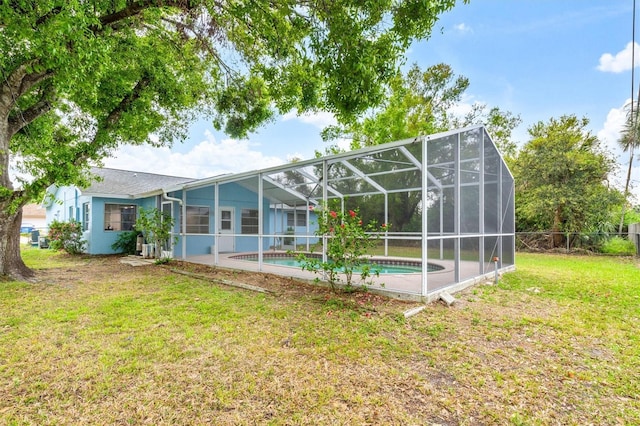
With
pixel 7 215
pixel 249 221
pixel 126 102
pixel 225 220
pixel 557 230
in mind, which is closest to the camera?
pixel 7 215

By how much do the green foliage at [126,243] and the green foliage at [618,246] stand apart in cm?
1939

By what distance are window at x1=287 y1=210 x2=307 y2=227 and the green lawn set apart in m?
8.29

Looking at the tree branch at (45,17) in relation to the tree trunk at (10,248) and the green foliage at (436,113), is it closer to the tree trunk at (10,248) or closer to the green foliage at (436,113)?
the tree trunk at (10,248)

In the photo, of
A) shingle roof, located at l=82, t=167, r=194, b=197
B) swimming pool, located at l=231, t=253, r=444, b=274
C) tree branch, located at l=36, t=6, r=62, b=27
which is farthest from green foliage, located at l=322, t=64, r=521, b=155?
tree branch, located at l=36, t=6, r=62, b=27

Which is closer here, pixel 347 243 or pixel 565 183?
pixel 347 243

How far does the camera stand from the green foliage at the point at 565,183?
517 inches

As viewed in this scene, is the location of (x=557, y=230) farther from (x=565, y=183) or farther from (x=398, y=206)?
(x=398, y=206)

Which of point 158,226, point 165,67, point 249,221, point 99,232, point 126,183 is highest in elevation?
point 165,67

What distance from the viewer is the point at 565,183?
45.5ft

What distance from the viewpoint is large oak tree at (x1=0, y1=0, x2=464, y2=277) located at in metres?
4.46

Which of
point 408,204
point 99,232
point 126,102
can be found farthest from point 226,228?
point 408,204

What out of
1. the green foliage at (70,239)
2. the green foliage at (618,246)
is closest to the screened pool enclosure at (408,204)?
the green foliage at (70,239)

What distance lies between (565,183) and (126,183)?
65.8ft

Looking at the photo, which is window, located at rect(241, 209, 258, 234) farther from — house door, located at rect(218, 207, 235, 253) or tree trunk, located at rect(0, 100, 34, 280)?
tree trunk, located at rect(0, 100, 34, 280)
